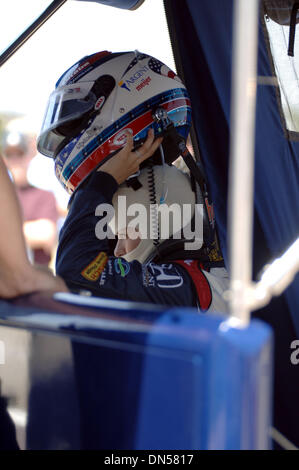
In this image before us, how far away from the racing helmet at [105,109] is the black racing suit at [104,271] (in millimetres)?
264

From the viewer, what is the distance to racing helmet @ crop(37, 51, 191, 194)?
1.99 m

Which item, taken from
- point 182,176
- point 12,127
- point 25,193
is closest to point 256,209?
point 182,176

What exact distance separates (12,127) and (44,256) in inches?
37.7

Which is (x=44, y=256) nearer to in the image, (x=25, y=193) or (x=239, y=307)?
(x=25, y=193)

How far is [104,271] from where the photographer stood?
5.51 ft

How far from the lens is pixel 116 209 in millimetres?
1968

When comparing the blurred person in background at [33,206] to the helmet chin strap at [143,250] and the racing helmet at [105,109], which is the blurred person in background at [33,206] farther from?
the helmet chin strap at [143,250]
